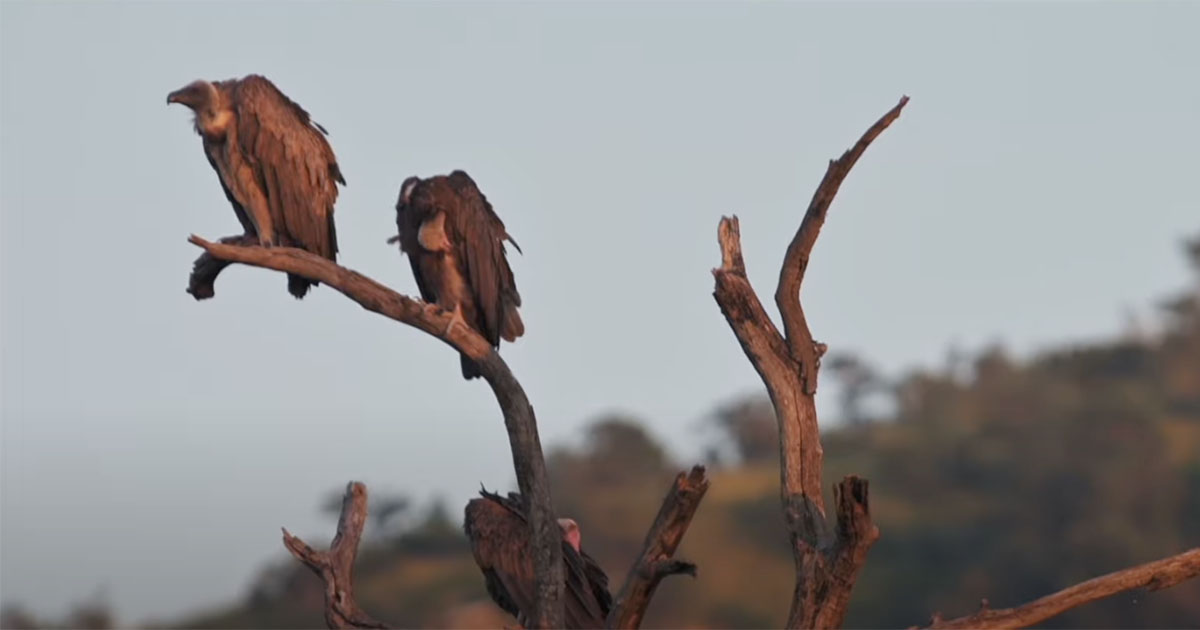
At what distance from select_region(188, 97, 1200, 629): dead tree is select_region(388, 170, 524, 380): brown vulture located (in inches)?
29.2

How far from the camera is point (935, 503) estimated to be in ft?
182

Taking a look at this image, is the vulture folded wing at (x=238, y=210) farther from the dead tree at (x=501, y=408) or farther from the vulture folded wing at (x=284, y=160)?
the dead tree at (x=501, y=408)

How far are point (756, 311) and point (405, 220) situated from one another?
6.70 feet

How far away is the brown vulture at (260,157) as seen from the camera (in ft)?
28.4

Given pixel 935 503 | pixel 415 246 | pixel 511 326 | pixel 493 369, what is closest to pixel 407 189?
pixel 415 246

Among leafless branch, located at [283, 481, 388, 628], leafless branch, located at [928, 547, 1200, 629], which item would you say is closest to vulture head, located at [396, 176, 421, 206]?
leafless branch, located at [283, 481, 388, 628]

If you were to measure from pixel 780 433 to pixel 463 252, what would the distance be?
6.10 feet

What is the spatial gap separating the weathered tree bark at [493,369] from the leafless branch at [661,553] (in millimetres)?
410

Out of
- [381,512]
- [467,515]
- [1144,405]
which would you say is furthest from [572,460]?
[467,515]

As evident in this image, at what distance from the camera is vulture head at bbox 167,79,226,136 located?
28.2 ft

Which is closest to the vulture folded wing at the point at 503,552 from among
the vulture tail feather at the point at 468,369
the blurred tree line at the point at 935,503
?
the vulture tail feather at the point at 468,369

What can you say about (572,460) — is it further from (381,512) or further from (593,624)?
(593,624)

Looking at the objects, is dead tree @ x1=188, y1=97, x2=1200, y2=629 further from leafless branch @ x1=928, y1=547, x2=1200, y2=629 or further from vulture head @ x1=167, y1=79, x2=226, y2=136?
vulture head @ x1=167, y1=79, x2=226, y2=136

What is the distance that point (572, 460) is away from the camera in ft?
174
